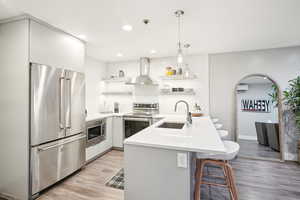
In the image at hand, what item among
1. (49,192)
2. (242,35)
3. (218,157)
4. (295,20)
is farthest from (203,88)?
(49,192)

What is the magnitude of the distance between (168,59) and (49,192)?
3898mm

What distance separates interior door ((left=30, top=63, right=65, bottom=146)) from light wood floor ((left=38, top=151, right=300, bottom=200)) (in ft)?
2.75

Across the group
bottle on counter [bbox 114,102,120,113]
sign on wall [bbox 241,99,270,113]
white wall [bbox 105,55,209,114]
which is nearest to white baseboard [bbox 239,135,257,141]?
sign on wall [bbox 241,99,270,113]

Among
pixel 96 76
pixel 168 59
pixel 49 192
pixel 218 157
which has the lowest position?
pixel 49 192

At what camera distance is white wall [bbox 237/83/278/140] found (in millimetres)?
3895

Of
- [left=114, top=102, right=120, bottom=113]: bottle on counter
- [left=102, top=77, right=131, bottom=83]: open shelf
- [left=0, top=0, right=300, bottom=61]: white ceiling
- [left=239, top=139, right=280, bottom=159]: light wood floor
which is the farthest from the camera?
[left=114, top=102, right=120, bottom=113]: bottle on counter

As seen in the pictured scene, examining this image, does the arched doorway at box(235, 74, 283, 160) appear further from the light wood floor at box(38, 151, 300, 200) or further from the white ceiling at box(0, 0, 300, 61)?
the white ceiling at box(0, 0, 300, 61)

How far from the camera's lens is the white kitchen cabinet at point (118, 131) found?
4150 millimetres

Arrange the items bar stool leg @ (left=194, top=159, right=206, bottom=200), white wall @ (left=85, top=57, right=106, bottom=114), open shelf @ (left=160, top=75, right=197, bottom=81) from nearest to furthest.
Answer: bar stool leg @ (left=194, top=159, right=206, bottom=200) → open shelf @ (left=160, top=75, right=197, bottom=81) → white wall @ (left=85, top=57, right=106, bottom=114)

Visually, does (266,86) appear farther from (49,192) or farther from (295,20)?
(49,192)

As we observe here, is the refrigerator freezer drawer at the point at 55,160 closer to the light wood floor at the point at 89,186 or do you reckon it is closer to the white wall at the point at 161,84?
the light wood floor at the point at 89,186

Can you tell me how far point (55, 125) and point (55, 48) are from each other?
124cm

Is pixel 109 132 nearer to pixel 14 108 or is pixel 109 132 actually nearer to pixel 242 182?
pixel 14 108

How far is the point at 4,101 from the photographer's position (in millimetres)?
2262
